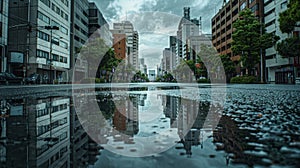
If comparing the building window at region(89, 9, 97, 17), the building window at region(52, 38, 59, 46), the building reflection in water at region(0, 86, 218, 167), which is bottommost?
the building reflection in water at region(0, 86, 218, 167)

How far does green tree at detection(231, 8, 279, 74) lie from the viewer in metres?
34.7

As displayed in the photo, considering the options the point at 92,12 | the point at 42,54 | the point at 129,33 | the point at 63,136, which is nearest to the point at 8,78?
the point at 42,54

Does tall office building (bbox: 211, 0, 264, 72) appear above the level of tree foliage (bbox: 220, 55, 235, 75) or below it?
above

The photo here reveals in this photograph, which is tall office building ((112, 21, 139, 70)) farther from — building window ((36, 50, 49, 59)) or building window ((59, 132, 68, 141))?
building window ((59, 132, 68, 141))

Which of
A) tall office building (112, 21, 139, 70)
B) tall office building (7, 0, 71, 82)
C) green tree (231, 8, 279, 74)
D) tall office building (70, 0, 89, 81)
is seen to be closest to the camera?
green tree (231, 8, 279, 74)

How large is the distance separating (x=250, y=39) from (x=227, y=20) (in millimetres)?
37296

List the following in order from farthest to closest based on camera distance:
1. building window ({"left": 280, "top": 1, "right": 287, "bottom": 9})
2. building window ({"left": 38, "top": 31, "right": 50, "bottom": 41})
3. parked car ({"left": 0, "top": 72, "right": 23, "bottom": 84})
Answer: building window ({"left": 280, "top": 1, "right": 287, "bottom": 9}) → building window ({"left": 38, "top": 31, "right": 50, "bottom": 41}) → parked car ({"left": 0, "top": 72, "right": 23, "bottom": 84})

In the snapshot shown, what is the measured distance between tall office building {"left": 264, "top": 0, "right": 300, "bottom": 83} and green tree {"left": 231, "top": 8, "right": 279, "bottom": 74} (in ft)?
26.9

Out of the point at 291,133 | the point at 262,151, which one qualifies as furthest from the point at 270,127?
the point at 262,151

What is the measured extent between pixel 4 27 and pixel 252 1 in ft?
155

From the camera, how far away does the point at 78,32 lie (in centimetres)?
6203

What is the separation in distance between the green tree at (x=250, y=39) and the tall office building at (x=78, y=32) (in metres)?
32.4

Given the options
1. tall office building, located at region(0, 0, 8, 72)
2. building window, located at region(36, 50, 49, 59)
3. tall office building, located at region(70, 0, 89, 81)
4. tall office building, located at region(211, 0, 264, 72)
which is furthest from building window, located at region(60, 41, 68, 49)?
tall office building, located at region(211, 0, 264, 72)

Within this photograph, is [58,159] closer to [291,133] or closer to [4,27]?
[291,133]
